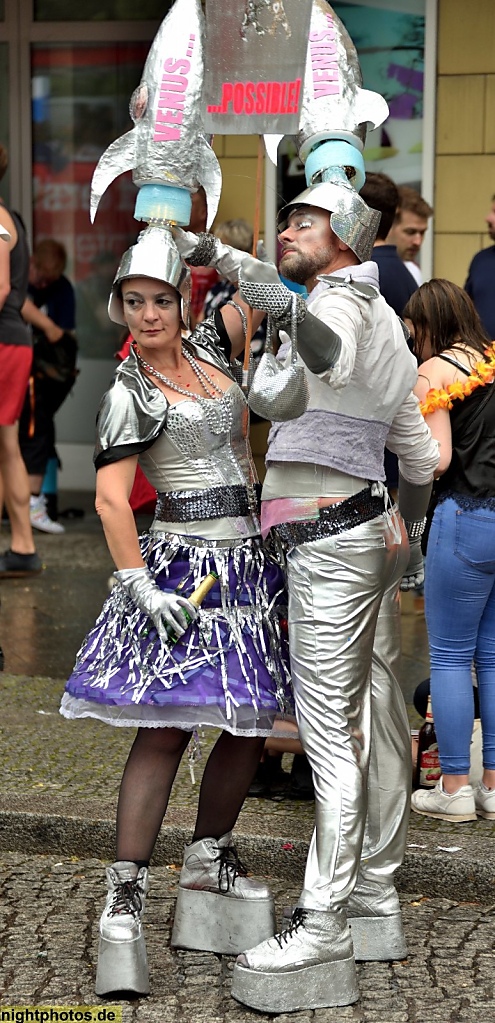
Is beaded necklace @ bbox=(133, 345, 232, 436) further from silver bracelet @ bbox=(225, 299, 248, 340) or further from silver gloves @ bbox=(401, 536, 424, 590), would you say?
silver gloves @ bbox=(401, 536, 424, 590)

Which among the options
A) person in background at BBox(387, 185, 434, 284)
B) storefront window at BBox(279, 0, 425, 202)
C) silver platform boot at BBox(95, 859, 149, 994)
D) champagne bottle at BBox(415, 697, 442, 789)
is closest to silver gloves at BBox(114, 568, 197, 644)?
silver platform boot at BBox(95, 859, 149, 994)

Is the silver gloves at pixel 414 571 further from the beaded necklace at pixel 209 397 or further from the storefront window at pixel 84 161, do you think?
the storefront window at pixel 84 161

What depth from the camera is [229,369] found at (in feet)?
12.6

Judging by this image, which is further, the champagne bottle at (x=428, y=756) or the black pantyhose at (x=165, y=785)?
the champagne bottle at (x=428, y=756)

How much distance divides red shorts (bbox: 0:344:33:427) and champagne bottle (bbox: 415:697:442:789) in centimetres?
342

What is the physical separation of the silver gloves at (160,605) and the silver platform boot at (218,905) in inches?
26.1

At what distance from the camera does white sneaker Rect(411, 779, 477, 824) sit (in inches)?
178

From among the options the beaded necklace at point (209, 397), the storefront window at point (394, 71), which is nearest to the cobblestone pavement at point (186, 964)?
the beaded necklace at point (209, 397)

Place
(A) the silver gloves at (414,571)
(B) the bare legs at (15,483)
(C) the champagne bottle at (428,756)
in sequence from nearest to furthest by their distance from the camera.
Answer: (A) the silver gloves at (414,571), (C) the champagne bottle at (428,756), (B) the bare legs at (15,483)

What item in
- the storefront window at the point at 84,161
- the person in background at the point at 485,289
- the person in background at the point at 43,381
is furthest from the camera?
the storefront window at the point at 84,161

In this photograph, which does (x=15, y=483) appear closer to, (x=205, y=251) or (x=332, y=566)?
(x=205, y=251)

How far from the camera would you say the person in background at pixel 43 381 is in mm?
9320

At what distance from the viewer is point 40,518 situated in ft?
30.9

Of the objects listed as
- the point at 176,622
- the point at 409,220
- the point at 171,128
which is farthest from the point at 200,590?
the point at 409,220
